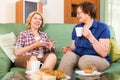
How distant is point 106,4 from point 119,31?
53cm

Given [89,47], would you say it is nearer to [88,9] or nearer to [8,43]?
[88,9]

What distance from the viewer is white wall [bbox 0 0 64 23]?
3.31 metres

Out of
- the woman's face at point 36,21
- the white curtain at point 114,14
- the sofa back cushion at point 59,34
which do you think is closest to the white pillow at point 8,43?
the woman's face at point 36,21

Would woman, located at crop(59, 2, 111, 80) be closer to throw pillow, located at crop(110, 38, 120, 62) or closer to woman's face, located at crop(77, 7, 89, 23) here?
woman's face, located at crop(77, 7, 89, 23)

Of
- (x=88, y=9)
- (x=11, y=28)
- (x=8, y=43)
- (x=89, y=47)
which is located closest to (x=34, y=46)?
(x=8, y=43)

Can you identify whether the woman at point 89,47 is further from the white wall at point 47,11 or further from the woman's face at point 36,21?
the white wall at point 47,11

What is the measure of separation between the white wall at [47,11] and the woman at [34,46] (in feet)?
A: 2.67

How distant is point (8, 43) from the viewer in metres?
2.45

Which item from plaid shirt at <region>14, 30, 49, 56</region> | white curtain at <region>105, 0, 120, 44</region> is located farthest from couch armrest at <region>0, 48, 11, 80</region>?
white curtain at <region>105, 0, 120, 44</region>

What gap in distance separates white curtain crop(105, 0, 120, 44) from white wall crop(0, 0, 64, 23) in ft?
2.69

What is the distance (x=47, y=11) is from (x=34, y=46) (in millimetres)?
1475

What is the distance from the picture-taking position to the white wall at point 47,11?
3.31 meters

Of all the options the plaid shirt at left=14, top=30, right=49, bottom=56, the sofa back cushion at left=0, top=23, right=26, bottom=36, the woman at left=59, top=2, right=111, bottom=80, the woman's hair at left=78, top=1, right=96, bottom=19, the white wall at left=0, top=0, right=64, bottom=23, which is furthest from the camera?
the white wall at left=0, top=0, right=64, bottom=23

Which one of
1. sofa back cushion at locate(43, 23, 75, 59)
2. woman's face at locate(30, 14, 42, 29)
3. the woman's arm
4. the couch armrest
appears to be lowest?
the couch armrest
